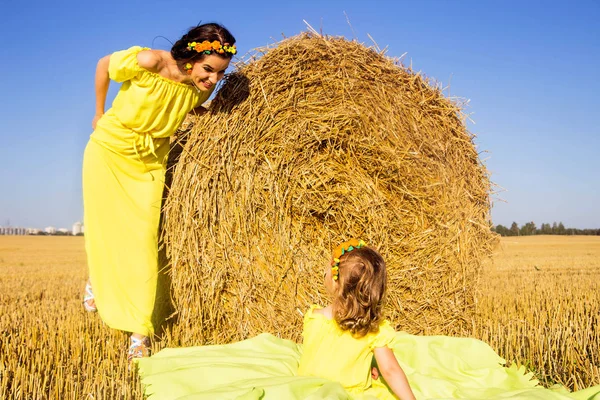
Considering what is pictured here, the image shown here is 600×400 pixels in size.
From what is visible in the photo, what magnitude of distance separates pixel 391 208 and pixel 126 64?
1935 millimetres

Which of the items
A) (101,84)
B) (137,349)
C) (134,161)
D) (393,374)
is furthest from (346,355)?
(101,84)

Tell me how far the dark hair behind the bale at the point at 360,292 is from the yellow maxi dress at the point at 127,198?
1393 mm

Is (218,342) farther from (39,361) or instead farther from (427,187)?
(427,187)

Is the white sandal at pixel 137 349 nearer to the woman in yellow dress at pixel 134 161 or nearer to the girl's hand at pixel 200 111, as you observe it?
the woman in yellow dress at pixel 134 161

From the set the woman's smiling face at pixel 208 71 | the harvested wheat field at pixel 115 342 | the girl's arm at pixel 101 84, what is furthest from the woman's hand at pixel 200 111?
the harvested wheat field at pixel 115 342

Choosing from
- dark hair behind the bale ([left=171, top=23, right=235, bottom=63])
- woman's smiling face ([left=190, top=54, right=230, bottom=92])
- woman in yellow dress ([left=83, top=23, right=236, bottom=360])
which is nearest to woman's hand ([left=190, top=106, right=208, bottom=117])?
woman in yellow dress ([left=83, top=23, right=236, bottom=360])

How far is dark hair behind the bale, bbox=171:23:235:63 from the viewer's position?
3.26 m

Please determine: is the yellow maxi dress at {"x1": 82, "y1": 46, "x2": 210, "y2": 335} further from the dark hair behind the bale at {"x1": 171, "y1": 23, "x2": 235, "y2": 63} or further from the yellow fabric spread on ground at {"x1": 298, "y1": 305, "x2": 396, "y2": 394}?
the yellow fabric spread on ground at {"x1": 298, "y1": 305, "x2": 396, "y2": 394}

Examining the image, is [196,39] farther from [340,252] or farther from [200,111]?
[340,252]

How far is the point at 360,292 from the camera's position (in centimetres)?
246

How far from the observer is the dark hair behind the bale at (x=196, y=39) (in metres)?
3.26

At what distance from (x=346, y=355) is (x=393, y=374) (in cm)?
22

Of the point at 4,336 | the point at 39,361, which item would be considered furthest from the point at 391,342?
the point at 4,336

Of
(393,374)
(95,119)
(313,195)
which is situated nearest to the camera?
(393,374)
